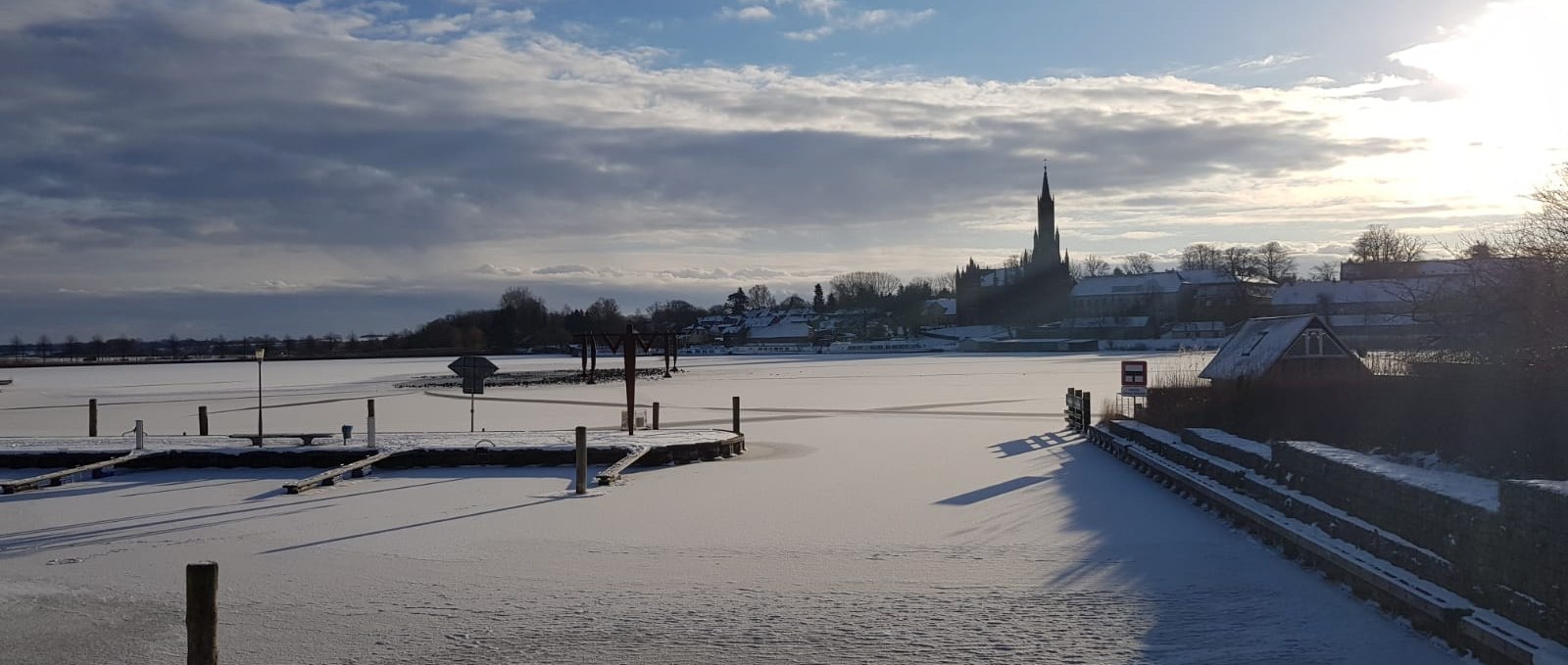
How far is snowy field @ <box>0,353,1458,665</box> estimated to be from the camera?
8.41 metres

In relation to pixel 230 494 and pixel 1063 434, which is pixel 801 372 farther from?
pixel 230 494

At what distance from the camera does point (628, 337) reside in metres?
25.0

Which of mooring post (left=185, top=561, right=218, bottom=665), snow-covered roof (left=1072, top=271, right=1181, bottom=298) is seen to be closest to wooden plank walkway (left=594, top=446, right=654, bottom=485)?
mooring post (left=185, top=561, right=218, bottom=665)

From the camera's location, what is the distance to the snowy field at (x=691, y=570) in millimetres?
8406

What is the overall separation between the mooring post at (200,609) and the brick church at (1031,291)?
150103 millimetres

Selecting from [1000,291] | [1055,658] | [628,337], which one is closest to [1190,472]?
[1055,658]

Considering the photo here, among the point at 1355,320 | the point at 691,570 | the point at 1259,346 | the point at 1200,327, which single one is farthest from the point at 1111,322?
the point at 691,570

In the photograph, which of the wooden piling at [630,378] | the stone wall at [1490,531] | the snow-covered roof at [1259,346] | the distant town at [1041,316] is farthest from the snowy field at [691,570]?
the distant town at [1041,316]

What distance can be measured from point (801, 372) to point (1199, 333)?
6165cm

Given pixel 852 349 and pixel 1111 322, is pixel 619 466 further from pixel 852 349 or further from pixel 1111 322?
pixel 1111 322

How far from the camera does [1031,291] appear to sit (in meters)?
Result: 157

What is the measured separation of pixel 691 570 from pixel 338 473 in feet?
31.2

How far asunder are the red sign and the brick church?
126 m

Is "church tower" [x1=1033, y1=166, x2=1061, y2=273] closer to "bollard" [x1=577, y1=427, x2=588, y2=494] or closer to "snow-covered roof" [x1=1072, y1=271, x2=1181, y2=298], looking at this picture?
"snow-covered roof" [x1=1072, y1=271, x2=1181, y2=298]
